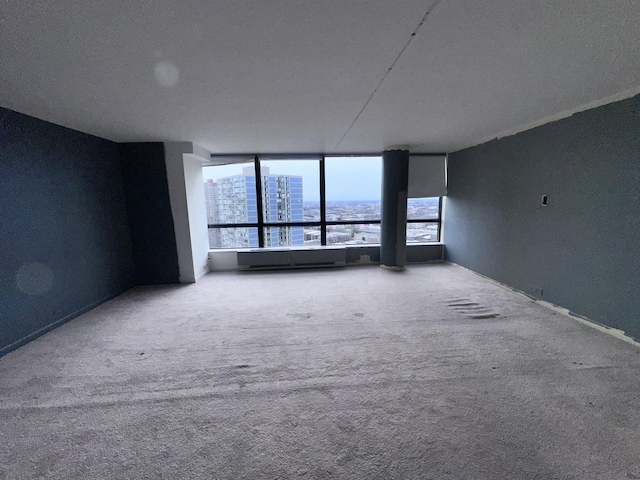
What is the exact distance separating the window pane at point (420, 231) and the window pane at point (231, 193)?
3.38 metres

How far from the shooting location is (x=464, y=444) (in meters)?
1.38

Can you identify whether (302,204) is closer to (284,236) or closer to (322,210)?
(322,210)

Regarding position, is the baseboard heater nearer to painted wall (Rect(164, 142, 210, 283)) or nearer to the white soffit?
painted wall (Rect(164, 142, 210, 283))

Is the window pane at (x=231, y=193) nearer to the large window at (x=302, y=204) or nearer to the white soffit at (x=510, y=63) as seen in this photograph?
the large window at (x=302, y=204)

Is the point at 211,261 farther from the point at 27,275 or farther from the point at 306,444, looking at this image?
the point at 306,444

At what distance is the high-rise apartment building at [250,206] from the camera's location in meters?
5.22

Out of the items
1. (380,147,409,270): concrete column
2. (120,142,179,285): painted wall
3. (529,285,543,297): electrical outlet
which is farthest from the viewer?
(380,147,409,270): concrete column

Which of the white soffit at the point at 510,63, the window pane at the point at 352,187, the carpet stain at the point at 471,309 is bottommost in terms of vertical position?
the carpet stain at the point at 471,309

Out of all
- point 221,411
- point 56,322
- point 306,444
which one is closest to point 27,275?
point 56,322

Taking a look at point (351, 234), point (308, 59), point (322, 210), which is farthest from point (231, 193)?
point (308, 59)

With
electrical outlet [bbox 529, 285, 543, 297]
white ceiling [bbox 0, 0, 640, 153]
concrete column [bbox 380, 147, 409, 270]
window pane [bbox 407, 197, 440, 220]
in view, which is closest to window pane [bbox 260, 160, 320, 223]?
concrete column [bbox 380, 147, 409, 270]

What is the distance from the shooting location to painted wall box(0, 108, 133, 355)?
2.43 metres

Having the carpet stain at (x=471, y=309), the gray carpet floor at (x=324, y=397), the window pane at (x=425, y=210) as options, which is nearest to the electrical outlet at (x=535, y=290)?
the gray carpet floor at (x=324, y=397)

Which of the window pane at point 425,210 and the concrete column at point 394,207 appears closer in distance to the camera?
the concrete column at point 394,207
